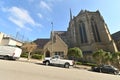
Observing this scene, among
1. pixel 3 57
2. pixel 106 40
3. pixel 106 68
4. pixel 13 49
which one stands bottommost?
pixel 106 68

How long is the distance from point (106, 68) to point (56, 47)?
61.9 feet

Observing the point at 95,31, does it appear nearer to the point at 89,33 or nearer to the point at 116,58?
the point at 89,33

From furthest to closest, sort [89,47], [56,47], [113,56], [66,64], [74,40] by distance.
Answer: [74,40] → [89,47] → [56,47] → [113,56] → [66,64]

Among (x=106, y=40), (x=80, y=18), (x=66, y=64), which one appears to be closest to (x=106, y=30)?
(x=106, y=40)

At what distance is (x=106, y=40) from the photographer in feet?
127

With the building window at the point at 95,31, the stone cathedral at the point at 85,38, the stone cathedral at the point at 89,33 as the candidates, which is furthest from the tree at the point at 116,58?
the building window at the point at 95,31

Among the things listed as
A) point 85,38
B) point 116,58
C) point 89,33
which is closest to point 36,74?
point 116,58

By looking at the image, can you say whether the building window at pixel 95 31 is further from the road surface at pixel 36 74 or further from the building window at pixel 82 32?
the road surface at pixel 36 74

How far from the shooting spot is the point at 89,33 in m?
40.6

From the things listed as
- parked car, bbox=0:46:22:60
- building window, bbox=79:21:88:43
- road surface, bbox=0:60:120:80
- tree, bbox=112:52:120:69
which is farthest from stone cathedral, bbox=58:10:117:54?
road surface, bbox=0:60:120:80

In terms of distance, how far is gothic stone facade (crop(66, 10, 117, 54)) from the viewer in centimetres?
3854

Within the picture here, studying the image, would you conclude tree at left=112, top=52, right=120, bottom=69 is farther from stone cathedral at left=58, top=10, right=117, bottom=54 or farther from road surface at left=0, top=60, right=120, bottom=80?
road surface at left=0, top=60, right=120, bottom=80

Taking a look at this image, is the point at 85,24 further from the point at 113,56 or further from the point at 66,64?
the point at 66,64

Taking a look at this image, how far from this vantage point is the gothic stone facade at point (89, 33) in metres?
38.5
